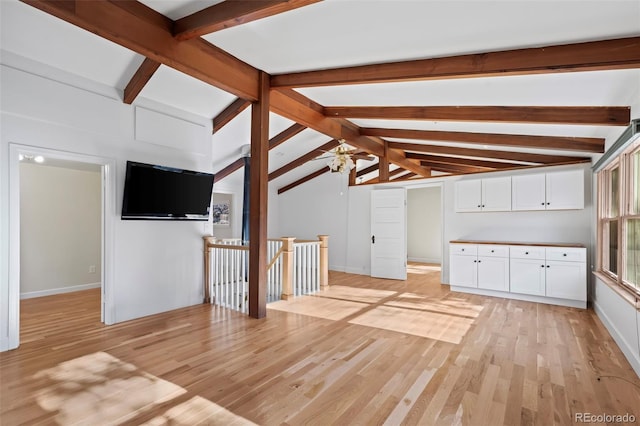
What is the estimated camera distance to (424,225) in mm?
10320

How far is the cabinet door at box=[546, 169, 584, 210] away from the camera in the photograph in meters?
5.05

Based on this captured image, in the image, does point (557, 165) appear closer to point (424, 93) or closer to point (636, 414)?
point (424, 93)

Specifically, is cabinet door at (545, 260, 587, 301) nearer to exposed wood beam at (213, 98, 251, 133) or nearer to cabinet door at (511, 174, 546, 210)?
cabinet door at (511, 174, 546, 210)

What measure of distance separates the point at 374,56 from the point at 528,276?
14.1 feet

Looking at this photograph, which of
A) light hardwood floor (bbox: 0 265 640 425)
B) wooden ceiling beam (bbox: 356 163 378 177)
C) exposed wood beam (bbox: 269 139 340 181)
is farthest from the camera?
wooden ceiling beam (bbox: 356 163 378 177)

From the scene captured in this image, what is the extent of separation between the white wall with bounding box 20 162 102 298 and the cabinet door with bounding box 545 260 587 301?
799cm

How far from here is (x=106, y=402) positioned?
7.29ft

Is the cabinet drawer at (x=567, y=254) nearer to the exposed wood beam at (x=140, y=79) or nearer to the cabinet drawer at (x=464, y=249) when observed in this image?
the cabinet drawer at (x=464, y=249)

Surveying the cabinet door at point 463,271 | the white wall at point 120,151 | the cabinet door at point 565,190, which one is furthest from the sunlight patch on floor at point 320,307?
the cabinet door at point 565,190

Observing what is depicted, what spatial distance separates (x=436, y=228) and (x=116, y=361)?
908cm

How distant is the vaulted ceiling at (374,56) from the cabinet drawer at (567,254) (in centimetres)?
146

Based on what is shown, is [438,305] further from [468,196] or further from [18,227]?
[18,227]

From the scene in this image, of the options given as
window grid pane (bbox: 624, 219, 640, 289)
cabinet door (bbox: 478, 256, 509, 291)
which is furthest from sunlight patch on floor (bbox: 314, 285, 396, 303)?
window grid pane (bbox: 624, 219, 640, 289)

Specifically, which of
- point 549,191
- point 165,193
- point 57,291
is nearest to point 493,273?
point 549,191
